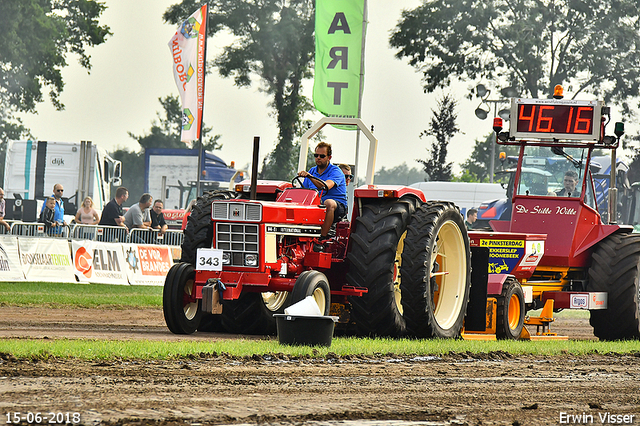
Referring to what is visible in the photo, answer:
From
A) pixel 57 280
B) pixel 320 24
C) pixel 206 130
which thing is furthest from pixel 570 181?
pixel 206 130

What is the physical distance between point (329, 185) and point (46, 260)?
962cm

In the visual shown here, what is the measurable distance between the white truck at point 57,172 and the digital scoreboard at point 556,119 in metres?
20.8

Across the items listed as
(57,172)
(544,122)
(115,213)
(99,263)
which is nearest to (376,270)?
(544,122)

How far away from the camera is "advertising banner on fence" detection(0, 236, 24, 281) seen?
16.8 meters

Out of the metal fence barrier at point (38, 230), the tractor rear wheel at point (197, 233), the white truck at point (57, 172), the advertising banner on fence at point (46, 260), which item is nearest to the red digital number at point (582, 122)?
the tractor rear wheel at point (197, 233)

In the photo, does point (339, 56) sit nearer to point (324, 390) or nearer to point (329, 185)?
point (329, 185)

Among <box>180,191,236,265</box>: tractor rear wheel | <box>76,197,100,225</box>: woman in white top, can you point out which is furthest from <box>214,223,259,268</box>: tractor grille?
<box>76,197,100,225</box>: woman in white top

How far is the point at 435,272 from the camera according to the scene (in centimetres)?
1036

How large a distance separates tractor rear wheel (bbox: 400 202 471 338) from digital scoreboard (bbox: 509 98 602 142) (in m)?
2.86

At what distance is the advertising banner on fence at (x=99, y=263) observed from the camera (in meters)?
18.0

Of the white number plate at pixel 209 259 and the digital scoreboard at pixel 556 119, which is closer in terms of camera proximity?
the white number plate at pixel 209 259

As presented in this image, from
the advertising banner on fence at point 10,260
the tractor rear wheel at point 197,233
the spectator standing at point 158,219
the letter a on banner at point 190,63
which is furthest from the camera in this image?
the letter a on banner at point 190,63

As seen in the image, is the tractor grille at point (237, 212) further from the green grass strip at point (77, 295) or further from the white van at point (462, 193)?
the white van at point (462, 193)

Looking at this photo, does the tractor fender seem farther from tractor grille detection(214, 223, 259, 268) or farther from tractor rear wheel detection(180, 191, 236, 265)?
tractor rear wheel detection(180, 191, 236, 265)
